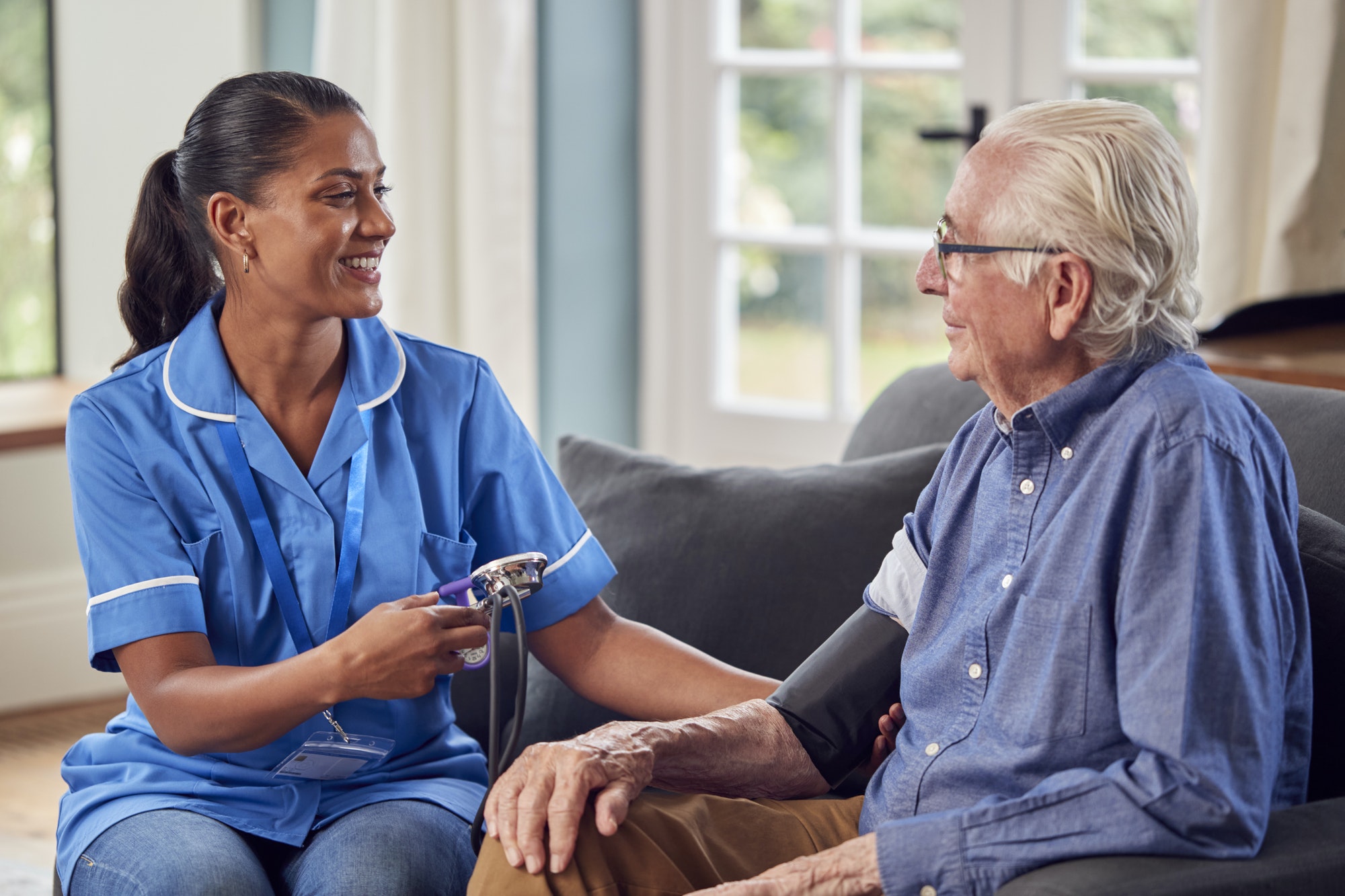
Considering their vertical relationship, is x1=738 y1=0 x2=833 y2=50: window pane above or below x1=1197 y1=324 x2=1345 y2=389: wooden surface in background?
above

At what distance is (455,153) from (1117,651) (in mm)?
2635

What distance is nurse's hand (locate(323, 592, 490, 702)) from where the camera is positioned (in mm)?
1400

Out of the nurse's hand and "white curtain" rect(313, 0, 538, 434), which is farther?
"white curtain" rect(313, 0, 538, 434)

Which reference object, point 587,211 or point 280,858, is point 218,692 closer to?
point 280,858

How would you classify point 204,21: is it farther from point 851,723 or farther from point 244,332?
point 851,723

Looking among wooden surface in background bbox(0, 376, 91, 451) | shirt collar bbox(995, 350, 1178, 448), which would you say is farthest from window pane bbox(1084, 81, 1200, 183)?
wooden surface in background bbox(0, 376, 91, 451)

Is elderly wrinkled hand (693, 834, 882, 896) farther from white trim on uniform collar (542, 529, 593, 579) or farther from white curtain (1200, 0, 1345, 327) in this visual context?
white curtain (1200, 0, 1345, 327)

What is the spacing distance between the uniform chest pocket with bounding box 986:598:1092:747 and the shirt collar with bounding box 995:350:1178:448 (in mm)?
156

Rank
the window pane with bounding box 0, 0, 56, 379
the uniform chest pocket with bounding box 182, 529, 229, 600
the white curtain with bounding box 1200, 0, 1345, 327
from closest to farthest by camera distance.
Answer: the uniform chest pocket with bounding box 182, 529, 229, 600
the white curtain with bounding box 1200, 0, 1345, 327
the window pane with bounding box 0, 0, 56, 379

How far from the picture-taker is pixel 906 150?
3.38 m

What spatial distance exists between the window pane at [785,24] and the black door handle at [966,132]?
1.41 ft

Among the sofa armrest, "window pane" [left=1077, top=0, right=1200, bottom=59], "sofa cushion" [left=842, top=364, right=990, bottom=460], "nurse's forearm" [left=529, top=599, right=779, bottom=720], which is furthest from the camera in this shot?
"window pane" [left=1077, top=0, right=1200, bottom=59]

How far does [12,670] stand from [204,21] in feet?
5.26

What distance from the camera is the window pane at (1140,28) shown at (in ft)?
9.67
